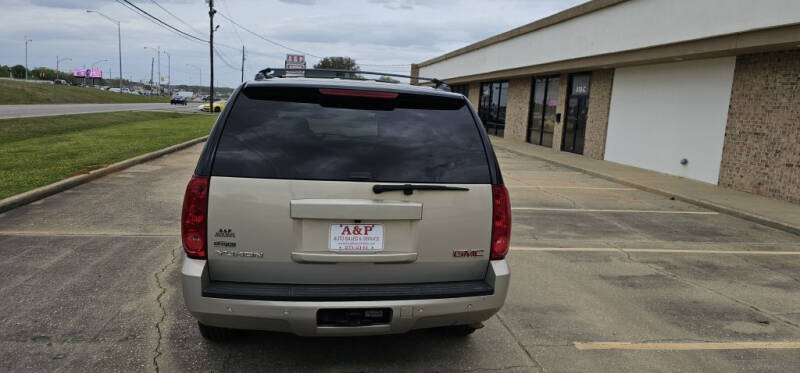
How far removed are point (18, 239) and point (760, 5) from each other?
1355 cm

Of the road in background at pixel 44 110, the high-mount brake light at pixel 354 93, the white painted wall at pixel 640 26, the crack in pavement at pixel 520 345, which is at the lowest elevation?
the crack in pavement at pixel 520 345

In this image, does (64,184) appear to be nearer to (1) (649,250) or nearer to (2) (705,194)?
(1) (649,250)

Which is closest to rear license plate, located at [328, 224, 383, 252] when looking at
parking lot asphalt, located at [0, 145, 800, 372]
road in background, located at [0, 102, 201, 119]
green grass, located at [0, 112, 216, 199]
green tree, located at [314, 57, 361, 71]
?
parking lot asphalt, located at [0, 145, 800, 372]

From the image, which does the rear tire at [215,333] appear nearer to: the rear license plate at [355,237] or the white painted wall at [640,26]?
the rear license plate at [355,237]

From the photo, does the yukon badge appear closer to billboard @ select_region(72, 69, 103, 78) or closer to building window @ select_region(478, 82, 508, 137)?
building window @ select_region(478, 82, 508, 137)

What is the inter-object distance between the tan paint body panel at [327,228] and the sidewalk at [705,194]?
8238mm

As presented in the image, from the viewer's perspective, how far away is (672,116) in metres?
16.0

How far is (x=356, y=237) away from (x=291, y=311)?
53 centimetres

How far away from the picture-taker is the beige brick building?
12062 millimetres

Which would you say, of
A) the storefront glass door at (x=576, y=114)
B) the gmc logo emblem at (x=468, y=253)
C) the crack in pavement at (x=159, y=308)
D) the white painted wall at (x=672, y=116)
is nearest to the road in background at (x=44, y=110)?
the crack in pavement at (x=159, y=308)

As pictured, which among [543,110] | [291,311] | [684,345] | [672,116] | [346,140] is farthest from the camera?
[543,110]

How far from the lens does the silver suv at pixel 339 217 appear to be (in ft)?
9.96

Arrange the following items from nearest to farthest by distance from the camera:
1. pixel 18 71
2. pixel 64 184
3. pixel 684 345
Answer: pixel 684 345 → pixel 64 184 → pixel 18 71

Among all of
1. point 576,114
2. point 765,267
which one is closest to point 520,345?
point 765,267
